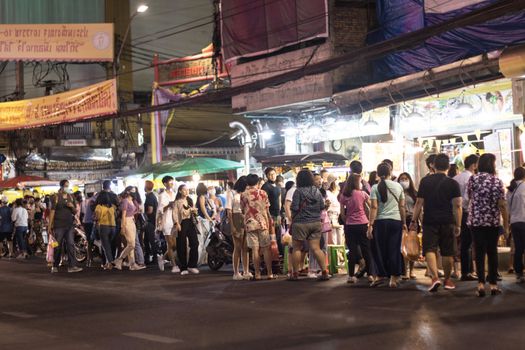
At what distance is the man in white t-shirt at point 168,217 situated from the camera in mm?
16125

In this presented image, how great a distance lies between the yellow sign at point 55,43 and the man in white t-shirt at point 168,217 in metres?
11.7

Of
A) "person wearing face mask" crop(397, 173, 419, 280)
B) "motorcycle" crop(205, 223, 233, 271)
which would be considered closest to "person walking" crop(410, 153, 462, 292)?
"person wearing face mask" crop(397, 173, 419, 280)

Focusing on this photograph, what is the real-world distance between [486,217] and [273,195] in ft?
17.4

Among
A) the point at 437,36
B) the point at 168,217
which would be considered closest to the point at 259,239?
the point at 168,217

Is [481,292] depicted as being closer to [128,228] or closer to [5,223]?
[128,228]

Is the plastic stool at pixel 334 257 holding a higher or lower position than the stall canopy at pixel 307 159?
lower

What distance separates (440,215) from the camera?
10.6 m

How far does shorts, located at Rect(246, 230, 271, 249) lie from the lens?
1354 centimetres

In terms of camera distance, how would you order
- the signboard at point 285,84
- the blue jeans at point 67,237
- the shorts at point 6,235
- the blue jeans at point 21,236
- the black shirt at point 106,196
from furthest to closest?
the shorts at point 6,235 < the blue jeans at point 21,236 < the signboard at point 285,84 < the black shirt at point 106,196 < the blue jeans at point 67,237

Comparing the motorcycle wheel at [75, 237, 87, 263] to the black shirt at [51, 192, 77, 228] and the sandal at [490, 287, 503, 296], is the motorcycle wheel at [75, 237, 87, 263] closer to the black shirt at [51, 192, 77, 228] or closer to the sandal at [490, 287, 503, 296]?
the black shirt at [51, 192, 77, 228]

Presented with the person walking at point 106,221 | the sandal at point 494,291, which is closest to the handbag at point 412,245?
the sandal at point 494,291

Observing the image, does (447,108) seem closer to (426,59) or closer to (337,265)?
(426,59)

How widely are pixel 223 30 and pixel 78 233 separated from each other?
8197 mm

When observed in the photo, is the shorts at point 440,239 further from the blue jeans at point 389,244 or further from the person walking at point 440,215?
the blue jeans at point 389,244
